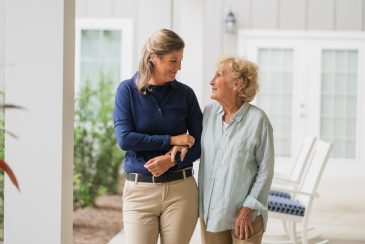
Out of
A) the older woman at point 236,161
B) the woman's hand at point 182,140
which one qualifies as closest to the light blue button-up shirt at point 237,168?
the older woman at point 236,161

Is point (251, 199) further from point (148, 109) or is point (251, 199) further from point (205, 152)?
point (148, 109)

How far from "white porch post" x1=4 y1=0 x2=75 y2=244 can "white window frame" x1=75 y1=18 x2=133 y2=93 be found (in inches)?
308

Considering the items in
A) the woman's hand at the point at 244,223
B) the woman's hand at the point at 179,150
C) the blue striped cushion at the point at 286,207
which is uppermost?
the woman's hand at the point at 179,150

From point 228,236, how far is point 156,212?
1.19ft

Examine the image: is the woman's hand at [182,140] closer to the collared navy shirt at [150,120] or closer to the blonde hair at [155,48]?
the collared navy shirt at [150,120]

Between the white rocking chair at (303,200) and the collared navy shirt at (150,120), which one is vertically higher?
the collared navy shirt at (150,120)

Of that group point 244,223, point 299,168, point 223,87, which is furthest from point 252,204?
point 299,168

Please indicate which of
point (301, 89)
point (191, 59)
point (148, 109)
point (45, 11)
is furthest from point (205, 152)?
point (301, 89)

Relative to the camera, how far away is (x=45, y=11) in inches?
102

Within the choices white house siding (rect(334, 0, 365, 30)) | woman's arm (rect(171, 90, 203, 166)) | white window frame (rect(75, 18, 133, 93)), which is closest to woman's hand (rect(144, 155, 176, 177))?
woman's arm (rect(171, 90, 203, 166))

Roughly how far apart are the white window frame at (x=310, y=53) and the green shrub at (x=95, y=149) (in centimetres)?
371

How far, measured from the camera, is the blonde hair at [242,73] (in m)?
2.81

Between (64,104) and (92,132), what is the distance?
543 centimetres

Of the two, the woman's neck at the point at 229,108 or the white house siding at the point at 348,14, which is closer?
the woman's neck at the point at 229,108
